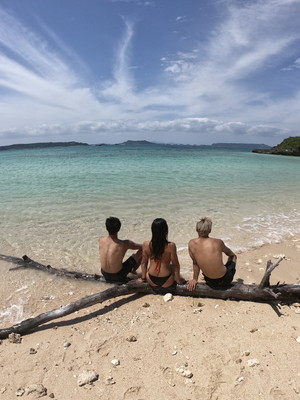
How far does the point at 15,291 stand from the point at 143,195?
978 cm

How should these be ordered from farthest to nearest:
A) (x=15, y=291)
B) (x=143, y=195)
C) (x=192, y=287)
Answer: (x=143, y=195), (x=15, y=291), (x=192, y=287)

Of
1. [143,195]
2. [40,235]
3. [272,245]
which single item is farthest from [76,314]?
[143,195]

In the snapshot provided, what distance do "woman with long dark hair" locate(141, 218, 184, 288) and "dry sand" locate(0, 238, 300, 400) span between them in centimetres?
38

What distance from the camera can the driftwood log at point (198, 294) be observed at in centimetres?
442

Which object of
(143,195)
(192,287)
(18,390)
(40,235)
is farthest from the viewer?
(143,195)

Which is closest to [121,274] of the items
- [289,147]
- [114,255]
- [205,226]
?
[114,255]

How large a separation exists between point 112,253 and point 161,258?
110 cm

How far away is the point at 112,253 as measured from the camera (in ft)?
18.3

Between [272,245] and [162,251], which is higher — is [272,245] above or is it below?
below

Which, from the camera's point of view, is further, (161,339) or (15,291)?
(15,291)

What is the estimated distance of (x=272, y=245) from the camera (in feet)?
27.1

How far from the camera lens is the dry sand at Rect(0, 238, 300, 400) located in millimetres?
3299

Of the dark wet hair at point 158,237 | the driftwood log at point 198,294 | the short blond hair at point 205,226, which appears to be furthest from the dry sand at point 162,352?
the short blond hair at point 205,226

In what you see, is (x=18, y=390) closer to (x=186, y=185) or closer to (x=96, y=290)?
(x=96, y=290)
